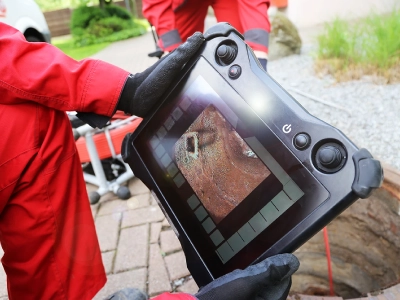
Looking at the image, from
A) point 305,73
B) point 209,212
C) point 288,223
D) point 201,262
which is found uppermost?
point 288,223

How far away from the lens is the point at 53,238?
3.63 feet

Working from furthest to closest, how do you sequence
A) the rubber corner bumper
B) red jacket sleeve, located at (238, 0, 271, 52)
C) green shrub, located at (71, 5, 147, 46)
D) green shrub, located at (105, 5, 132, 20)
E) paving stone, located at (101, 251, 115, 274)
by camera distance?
green shrub, located at (105, 5, 132, 20) → green shrub, located at (71, 5, 147, 46) → paving stone, located at (101, 251, 115, 274) → red jacket sleeve, located at (238, 0, 271, 52) → the rubber corner bumper

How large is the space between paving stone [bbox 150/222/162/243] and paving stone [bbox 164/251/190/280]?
0.18 m

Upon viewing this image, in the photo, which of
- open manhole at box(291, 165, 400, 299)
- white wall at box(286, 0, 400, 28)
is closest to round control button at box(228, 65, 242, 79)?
open manhole at box(291, 165, 400, 299)

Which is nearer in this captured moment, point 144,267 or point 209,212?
point 209,212

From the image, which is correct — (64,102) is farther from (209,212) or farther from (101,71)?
(209,212)

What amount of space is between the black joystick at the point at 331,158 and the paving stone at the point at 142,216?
63.7 inches

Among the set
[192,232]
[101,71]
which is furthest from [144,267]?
[101,71]

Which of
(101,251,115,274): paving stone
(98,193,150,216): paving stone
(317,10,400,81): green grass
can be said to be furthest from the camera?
(317,10,400,81): green grass

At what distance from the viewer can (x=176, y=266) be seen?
1799 millimetres

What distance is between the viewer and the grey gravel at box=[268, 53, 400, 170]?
2219 mm

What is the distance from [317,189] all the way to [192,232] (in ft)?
1.16

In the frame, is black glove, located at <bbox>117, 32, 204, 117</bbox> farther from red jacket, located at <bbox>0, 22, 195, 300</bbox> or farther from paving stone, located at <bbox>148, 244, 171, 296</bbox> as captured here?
paving stone, located at <bbox>148, 244, 171, 296</bbox>

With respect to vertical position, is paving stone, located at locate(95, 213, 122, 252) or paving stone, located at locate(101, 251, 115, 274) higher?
paving stone, located at locate(101, 251, 115, 274)
